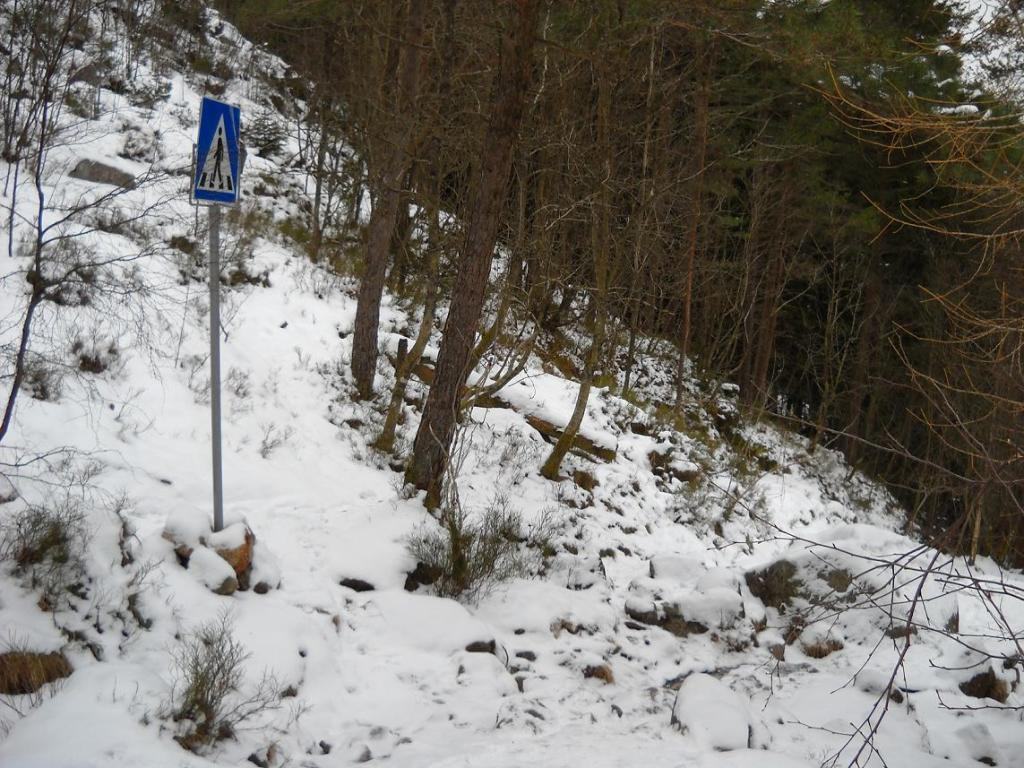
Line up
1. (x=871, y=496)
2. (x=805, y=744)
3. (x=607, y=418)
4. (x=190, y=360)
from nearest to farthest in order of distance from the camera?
(x=805, y=744)
(x=190, y=360)
(x=607, y=418)
(x=871, y=496)

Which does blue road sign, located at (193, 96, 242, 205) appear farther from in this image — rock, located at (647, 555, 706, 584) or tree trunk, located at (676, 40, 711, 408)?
tree trunk, located at (676, 40, 711, 408)

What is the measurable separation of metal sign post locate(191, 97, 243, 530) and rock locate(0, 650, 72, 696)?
5.52ft

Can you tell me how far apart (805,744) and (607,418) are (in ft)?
24.9

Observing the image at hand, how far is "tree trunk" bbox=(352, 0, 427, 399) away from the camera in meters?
8.64

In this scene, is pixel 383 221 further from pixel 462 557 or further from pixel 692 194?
pixel 692 194

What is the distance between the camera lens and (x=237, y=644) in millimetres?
4184

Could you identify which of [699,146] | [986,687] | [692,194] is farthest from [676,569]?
[699,146]

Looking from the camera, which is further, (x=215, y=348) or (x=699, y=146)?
(x=699, y=146)

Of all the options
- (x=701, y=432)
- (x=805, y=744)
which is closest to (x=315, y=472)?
(x=805, y=744)

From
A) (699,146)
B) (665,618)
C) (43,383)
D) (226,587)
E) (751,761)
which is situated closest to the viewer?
(751,761)

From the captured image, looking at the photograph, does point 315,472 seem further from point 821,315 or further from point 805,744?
point 821,315

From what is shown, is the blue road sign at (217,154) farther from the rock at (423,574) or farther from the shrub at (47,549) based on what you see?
the rock at (423,574)

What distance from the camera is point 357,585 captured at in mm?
5590

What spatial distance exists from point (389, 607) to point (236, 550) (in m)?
1.17
